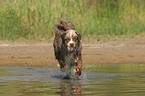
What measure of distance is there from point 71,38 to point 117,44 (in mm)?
6829

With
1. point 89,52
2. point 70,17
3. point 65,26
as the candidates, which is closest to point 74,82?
point 65,26

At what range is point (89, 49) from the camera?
14.6m

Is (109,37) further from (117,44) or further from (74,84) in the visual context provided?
(74,84)

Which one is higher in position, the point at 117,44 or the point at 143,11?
the point at 143,11

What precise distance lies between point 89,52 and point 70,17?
2983 millimetres

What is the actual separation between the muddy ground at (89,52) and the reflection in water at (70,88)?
3.88m

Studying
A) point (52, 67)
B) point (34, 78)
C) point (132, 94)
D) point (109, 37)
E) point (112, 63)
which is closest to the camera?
point (132, 94)

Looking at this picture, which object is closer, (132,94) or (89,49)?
(132,94)

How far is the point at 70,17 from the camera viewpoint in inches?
655

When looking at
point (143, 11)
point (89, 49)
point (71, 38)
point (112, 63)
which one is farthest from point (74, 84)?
point (143, 11)

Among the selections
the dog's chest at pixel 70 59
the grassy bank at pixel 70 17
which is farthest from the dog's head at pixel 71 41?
the grassy bank at pixel 70 17

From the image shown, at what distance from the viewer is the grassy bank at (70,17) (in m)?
15.9

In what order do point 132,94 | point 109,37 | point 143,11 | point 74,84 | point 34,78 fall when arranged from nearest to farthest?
1. point 132,94
2. point 74,84
3. point 34,78
4. point 109,37
5. point 143,11

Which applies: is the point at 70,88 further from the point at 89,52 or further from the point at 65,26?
the point at 89,52
